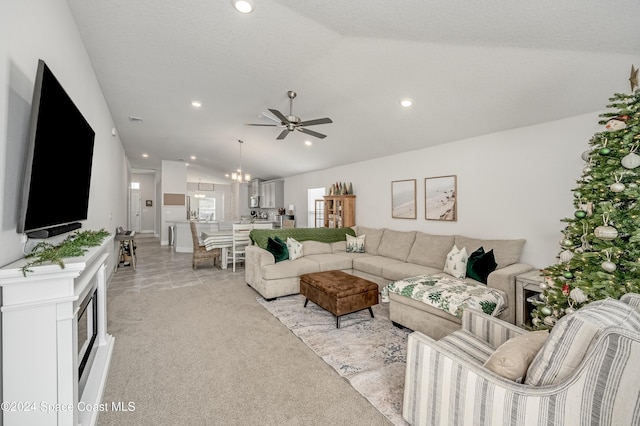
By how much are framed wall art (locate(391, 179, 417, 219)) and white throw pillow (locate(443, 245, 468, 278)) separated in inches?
51.8

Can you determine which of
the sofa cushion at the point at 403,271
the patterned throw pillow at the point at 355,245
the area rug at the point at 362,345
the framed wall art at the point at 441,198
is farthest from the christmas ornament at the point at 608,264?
the patterned throw pillow at the point at 355,245

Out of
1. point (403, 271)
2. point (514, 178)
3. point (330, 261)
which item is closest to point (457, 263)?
point (403, 271)

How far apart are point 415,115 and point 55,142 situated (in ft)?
12.6

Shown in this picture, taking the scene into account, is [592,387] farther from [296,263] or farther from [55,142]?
[296,263]

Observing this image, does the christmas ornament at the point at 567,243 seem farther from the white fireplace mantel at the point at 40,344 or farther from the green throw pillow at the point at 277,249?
the green throw pillow at the point at 277,249

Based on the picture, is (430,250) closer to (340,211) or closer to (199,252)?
(340,211)

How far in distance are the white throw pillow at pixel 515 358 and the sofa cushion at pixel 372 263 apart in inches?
107

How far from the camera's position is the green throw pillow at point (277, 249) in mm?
4169

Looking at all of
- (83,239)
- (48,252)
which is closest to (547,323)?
(48,252)

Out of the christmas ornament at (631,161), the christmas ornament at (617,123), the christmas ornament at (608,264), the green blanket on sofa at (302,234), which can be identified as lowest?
the green blanket on sofa at (302,234)

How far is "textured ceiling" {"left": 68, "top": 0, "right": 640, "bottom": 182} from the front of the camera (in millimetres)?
2090

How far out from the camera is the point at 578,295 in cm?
176

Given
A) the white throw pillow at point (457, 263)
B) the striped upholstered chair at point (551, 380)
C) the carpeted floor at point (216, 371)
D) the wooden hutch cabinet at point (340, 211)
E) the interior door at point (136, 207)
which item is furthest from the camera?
the interior door at point (136, 207)

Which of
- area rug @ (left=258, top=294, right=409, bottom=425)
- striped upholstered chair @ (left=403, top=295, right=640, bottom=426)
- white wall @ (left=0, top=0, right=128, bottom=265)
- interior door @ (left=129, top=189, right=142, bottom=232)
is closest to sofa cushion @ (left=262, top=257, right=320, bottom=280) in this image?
area rug @ (left=258, top=294, right=409, bottom=425)
